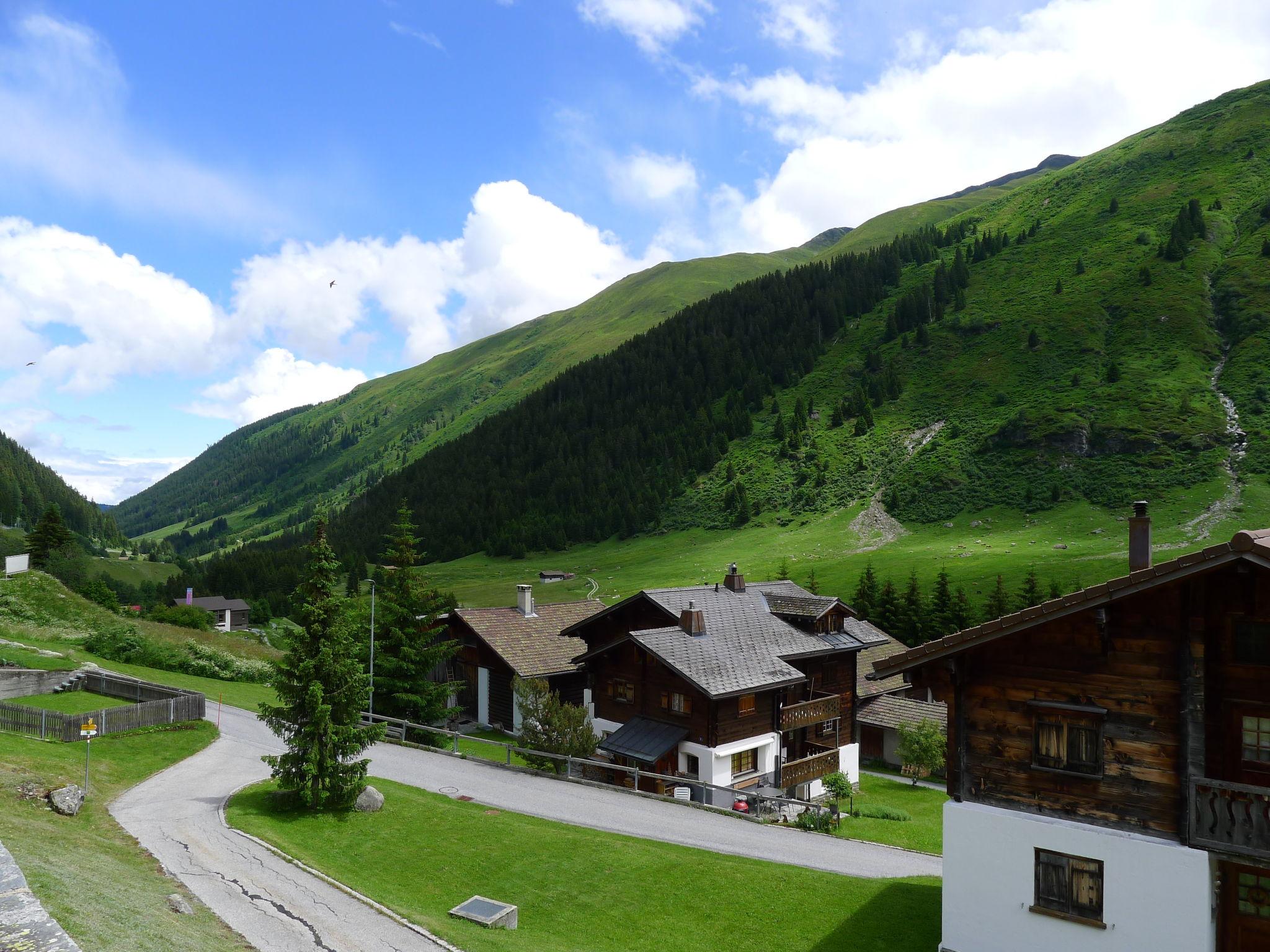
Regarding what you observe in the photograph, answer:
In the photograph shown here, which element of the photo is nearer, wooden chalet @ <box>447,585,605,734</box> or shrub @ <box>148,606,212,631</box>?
wooden chalet @ <box>447,585,605,734</box>

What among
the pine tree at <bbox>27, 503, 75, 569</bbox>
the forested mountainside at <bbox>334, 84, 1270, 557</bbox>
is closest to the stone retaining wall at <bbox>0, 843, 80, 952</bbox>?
the pine tree at <bbox>27, 503, 75, 569</bbox>

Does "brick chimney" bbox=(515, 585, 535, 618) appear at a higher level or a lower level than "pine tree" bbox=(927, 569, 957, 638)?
higher

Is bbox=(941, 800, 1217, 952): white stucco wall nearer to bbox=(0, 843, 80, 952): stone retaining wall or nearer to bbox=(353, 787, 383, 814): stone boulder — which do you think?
bbox=(0, 843, 80, 952): stone retaining wall

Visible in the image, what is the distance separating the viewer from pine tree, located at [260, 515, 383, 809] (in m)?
25.3

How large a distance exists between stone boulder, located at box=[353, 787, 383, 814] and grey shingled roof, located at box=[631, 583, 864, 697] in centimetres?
1463

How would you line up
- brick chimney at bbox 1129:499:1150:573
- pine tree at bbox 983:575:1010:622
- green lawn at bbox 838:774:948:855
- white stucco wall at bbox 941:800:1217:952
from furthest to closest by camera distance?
pine tree at bbox 983:575:1010:622 → green lawn at bbox 838:774:948:855 → brick chimney at bbox 1129:499:1150:573 → white stucco wall at bbox 941:800:1217:952

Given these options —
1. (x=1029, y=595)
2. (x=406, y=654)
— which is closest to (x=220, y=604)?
(x=406, y=654)

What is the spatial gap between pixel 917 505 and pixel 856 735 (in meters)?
99.1

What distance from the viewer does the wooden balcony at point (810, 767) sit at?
38.2m

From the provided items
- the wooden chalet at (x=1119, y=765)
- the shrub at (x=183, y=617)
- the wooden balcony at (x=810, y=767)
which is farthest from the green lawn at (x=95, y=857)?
the shrub at (x=183, y=617)

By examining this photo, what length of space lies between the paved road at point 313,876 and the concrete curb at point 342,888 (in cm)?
15

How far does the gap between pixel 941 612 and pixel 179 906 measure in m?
69.4

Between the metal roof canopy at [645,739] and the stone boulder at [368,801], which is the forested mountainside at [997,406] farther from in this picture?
the stone boulder at [368,801]

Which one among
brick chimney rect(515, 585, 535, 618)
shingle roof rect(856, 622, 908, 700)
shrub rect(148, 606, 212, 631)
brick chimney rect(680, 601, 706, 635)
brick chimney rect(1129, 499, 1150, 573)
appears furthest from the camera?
shrub rect(148, 606, 212, 631)
